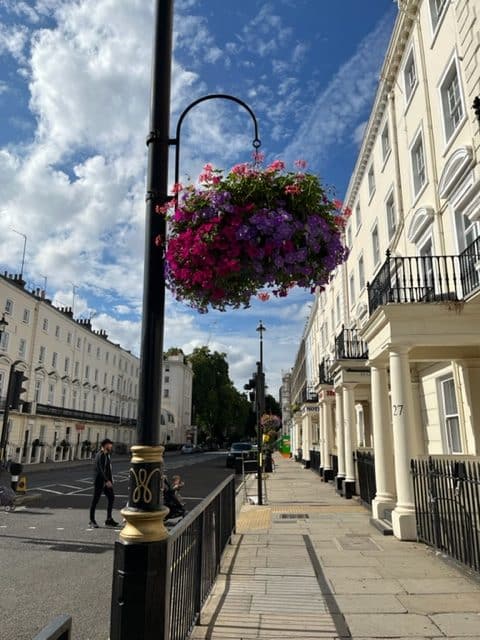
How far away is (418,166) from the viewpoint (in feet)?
45.1

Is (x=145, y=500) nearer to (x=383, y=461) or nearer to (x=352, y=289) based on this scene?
(x=383, y=461)

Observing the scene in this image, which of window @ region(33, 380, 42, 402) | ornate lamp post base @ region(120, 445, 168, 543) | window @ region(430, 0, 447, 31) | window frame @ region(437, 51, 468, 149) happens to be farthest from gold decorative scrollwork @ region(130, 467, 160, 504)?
window @ region(33, 380, 42, 402)

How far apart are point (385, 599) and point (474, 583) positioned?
4.44 feet

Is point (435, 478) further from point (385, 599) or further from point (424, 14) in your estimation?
point (424, 14)

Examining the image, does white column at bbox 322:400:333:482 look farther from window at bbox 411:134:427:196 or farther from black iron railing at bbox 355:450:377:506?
window at bbox 411:134:427:196

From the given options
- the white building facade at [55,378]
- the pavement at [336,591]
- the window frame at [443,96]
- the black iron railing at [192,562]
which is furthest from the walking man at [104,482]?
the white building facade at [55,378]

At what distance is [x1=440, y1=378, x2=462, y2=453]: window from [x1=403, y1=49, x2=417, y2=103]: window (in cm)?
798

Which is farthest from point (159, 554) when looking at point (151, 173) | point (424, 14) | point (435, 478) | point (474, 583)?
point (424, 14)

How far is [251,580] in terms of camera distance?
6.28 meters

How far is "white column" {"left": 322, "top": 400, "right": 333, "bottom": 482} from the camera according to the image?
74.5 ft

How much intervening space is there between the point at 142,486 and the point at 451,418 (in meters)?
11.1

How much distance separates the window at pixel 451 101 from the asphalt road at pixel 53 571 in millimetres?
10858

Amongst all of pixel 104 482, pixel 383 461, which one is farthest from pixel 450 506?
pixel 104 482

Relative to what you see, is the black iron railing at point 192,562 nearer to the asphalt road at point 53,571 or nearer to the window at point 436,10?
the asphalt road at point 53,571
